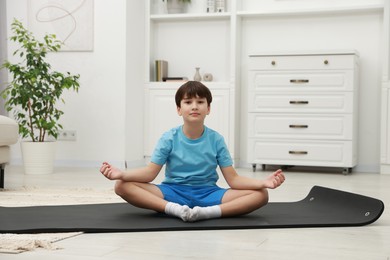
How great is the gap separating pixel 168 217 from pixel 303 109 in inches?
106

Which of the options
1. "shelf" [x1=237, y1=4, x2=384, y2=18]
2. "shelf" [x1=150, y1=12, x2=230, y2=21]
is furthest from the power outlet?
"shelf" [x1=237, y1=4, x2=384, y2=18]

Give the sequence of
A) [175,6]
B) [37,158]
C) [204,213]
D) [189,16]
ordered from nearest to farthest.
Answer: [204,213] < [37,158] < [189,16] < [175,6]

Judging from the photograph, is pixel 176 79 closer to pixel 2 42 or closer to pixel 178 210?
pixel 2 42

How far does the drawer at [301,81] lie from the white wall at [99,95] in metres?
1.13

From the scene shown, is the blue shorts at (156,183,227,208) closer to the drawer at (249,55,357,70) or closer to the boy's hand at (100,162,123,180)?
the boy's hand at (100,162,123,180)

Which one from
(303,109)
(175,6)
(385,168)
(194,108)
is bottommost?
(385,168)

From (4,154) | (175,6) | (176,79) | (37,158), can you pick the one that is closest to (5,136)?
(4,154)

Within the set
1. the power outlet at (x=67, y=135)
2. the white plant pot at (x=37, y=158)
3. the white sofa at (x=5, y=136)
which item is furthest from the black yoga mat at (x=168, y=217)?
the power outlet at (x=67, y=135)

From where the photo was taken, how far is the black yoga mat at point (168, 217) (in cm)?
221

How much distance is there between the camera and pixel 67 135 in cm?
525

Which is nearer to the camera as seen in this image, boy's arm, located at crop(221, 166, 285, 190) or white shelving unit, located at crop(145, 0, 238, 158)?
boy's arm, located at crop(221, 166, 285, 190)

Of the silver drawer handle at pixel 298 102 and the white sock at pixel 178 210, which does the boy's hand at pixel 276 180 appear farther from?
the silver drawer handle at pixel 298 102

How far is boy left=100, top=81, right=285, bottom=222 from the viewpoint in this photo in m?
2.38

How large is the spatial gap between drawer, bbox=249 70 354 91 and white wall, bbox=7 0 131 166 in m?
1.13
